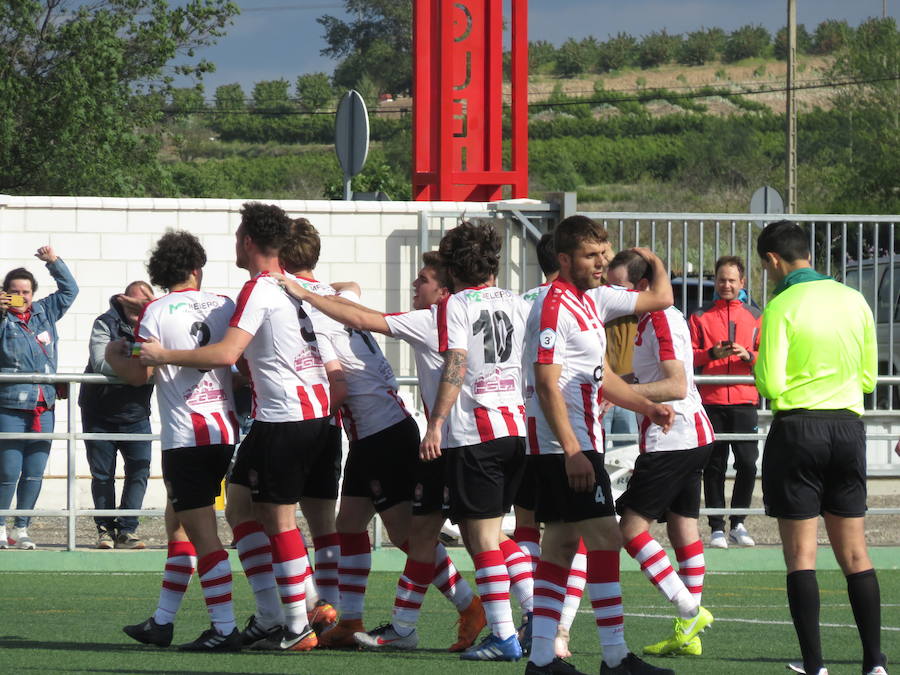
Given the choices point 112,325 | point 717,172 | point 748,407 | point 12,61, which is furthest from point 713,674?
point 717,172

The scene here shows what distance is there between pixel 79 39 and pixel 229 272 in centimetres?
1589

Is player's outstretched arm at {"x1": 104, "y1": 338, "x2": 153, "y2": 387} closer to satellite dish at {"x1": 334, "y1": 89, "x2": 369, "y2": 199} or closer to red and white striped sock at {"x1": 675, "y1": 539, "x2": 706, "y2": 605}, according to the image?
red and white striped sock at {"x1": 675, "y1": 539, "x2": 706, "y2": 605}

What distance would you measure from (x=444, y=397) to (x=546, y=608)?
1034 mm

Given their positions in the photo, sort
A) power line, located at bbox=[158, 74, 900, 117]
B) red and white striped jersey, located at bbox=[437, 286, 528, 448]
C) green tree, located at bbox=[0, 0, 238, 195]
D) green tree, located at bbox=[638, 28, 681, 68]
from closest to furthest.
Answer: red and white striped jersey, located at bbox=[437, 286, 528, 448]
green tree, located at bbox=[0, 0, 238, 195]
power line, located at bbox=[158, 74, 900, 117]
green tree, located at bbox=[638, 28, 681, 68]

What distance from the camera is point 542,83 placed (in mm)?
111375

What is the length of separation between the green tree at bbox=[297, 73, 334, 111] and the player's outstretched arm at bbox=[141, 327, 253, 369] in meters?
88.8

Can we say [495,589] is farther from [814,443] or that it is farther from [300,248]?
[300,248]

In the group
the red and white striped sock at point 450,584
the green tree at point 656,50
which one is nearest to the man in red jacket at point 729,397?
the red and white striped sock at point 450,584

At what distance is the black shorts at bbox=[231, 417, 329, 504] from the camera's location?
6711 mm

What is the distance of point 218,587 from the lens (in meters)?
6.83

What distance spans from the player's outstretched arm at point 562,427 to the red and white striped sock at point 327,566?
1.80 meters

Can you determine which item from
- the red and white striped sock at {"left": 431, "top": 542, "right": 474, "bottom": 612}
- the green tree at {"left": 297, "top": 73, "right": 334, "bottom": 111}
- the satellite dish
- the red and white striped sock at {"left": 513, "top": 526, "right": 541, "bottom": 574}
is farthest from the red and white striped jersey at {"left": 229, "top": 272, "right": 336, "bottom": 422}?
the green tree at {"left": 297, "top": 73, "right": 334, "bottom": 111}

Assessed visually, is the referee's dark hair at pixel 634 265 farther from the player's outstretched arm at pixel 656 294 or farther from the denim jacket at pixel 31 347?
the denim jacket at pixel 31 347

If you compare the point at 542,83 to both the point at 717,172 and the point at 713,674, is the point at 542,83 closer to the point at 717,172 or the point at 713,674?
the point at 717,172
